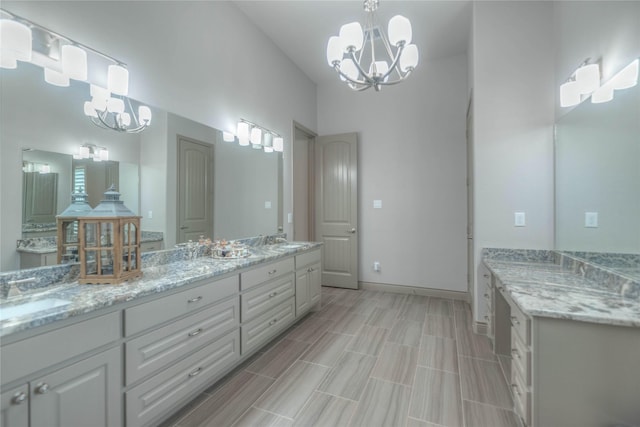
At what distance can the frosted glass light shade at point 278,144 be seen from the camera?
3.52 metres

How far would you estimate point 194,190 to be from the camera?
2438 mm

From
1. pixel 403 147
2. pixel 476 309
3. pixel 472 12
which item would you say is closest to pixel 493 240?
pixel 476 309

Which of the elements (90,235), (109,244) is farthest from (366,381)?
(90,235)

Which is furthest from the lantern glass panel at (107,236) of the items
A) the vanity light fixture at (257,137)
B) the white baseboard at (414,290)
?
the white baseboard at (414,290)

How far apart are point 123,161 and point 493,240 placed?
10.1 feet

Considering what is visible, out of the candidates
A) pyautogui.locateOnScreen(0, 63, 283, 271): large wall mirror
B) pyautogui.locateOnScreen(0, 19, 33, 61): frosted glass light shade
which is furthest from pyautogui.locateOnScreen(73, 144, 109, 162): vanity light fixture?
pyautogui.locateOnScreen(0, 19, 33, 61): frosted glass light shade

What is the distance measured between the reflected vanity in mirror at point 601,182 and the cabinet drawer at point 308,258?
2290 mm

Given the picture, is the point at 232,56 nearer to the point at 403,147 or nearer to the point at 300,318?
the point at 403,147

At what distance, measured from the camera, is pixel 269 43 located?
11.5 ft

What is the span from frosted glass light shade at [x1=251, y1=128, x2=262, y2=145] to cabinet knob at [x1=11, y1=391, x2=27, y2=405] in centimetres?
258

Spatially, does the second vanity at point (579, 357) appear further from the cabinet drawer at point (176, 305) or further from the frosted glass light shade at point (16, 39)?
the frosted glass light shade at point (16, 39)

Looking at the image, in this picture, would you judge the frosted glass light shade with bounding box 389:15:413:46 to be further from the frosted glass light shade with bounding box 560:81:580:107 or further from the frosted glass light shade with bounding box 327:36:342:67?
the frosted glass light shade with bounding box 560:81:580:107

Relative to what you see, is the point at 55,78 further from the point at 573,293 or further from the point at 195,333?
A: the point at 573,293

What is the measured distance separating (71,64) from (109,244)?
1.02m
